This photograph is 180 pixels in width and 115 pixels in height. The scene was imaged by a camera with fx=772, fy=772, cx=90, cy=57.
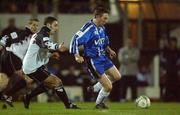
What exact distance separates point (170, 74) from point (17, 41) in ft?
23.0

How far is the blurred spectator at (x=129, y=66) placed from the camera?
80.3 feet

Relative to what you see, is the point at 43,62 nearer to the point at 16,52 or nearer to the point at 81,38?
the point at 81,38

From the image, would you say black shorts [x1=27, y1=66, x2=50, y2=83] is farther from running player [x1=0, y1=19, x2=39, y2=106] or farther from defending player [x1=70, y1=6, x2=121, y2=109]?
running player [x1=0, y1=19, x2=39, y2=106]

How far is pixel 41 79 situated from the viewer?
56.9 ft

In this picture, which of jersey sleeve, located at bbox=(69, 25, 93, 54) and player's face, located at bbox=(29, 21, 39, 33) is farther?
player's face, located at bbox=(29, 21, 39, 33)

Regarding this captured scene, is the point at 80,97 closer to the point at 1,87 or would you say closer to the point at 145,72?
the point at 145,72

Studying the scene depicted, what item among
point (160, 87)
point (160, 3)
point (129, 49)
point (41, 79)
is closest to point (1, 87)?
point (41, 79)

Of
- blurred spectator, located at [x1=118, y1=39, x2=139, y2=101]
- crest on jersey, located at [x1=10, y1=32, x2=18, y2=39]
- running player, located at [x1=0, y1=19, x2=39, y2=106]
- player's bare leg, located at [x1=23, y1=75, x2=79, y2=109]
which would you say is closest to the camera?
player's bare leg, located at [x1=23, y1=75, x2=79, y2=109]

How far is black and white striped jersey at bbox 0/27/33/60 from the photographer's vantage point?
19.9 m

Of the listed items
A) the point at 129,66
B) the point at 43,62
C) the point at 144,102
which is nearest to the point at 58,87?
the point at 43,62

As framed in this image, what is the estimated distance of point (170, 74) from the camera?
25.7 m

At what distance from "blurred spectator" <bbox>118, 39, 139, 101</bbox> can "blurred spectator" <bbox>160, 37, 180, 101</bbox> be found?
3.57 feet

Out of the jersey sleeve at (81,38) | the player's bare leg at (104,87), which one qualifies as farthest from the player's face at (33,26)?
the player's bare leg at (104,87)

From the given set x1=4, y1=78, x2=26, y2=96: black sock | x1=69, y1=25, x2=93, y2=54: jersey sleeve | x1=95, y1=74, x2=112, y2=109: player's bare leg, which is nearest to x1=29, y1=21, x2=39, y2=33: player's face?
x1=4, y1=78, x2=26, y2=96: black sock
